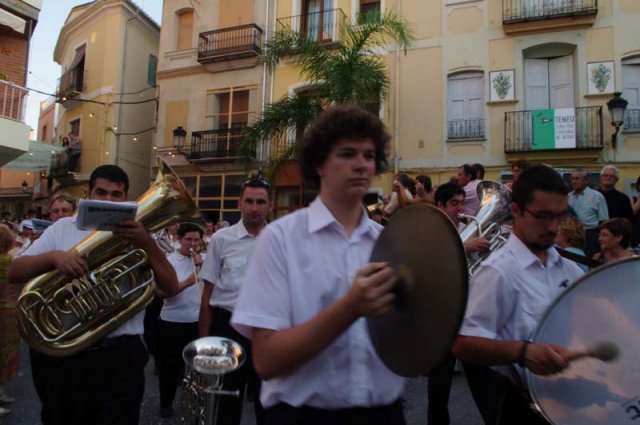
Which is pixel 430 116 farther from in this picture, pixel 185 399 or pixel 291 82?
pixel 185 399

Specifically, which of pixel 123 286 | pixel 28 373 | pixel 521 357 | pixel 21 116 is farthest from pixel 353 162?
pixel 21 116

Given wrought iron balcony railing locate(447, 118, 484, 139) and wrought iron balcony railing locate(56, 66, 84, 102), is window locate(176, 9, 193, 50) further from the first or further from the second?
wrought iron balcony railing locate(447, 118, 484, 139)

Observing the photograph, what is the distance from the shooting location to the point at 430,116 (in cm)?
1537

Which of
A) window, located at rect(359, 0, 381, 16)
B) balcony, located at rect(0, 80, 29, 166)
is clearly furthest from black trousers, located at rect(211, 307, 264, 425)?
window, located at rect(359, 0, 381, 16)

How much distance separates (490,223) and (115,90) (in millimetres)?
21440

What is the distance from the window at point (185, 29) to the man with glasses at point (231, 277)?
1767 cm

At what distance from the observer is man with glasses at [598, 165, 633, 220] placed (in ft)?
25.1

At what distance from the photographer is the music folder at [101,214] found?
2648 millimetres

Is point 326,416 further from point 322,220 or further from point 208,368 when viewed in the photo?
point 208,368

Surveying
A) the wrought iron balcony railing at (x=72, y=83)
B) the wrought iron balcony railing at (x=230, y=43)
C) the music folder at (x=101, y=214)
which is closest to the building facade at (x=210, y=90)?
the wrought iron balcony railing at (x=230, y=43)

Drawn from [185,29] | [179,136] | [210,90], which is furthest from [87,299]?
[185,29]

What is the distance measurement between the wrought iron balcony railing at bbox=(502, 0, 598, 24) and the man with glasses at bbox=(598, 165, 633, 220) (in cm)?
776

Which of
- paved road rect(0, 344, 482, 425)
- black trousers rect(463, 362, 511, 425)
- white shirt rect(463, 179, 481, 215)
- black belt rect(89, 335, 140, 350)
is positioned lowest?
paved road rect(0, 344, 482, 425)

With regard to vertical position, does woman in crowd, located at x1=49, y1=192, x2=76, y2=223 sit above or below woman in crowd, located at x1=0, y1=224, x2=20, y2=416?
above
